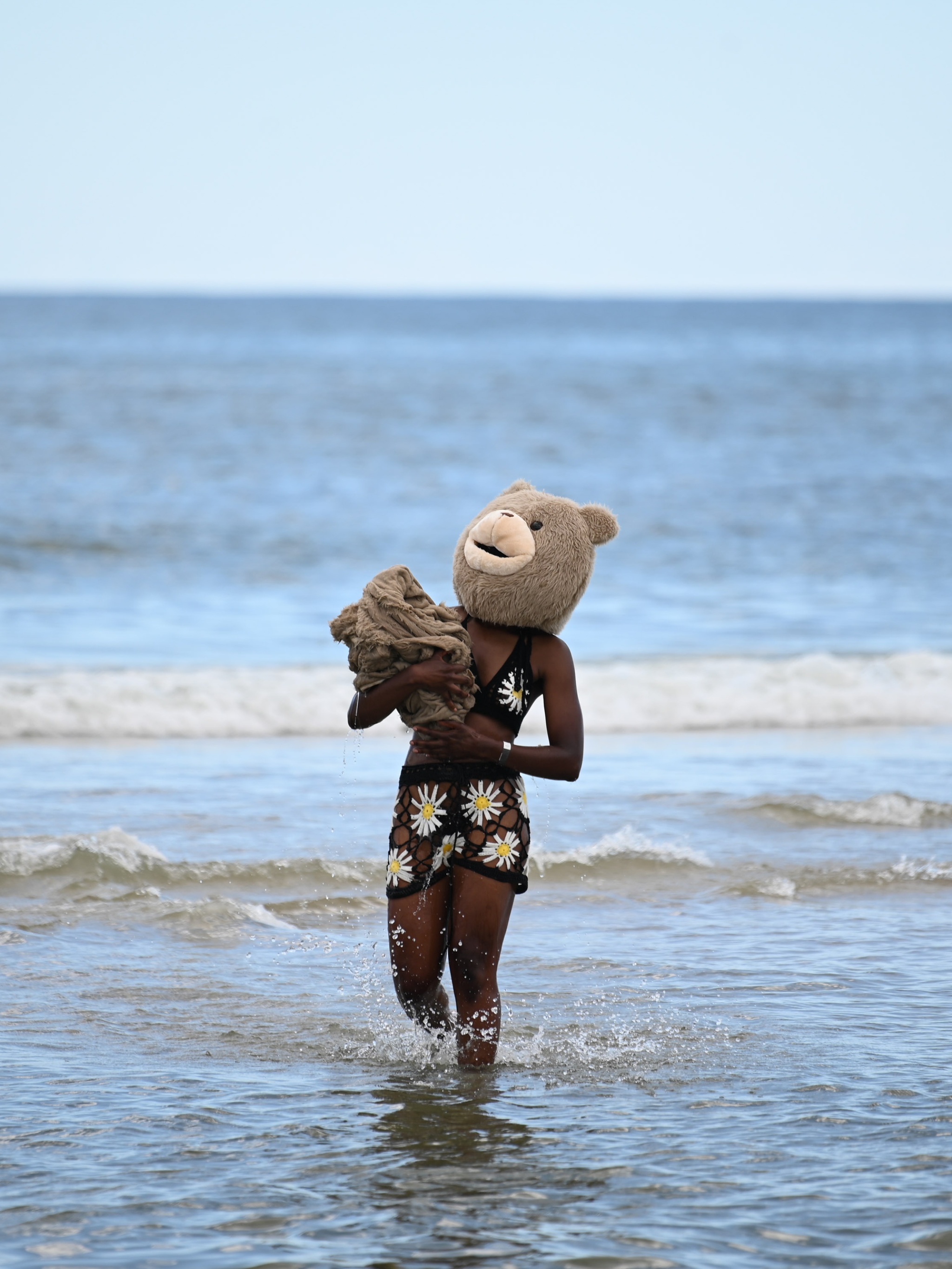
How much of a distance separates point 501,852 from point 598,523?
102cm

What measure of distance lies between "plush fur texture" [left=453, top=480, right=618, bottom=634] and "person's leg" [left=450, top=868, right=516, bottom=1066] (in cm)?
76

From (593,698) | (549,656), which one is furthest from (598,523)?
(593,698)

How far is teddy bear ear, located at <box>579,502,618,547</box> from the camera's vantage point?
4441 mm

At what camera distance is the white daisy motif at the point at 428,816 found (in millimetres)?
4215

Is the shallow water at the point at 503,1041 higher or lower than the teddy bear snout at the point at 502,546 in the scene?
lower

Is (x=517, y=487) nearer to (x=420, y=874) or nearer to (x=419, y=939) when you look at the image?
(x=420, y=874)

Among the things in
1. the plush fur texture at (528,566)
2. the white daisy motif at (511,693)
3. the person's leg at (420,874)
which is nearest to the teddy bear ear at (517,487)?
the plush fur texture at (528,566)

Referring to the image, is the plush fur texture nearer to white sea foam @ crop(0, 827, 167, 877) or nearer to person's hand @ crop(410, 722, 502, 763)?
person's hand @ crop(410, 722, 502, 763)

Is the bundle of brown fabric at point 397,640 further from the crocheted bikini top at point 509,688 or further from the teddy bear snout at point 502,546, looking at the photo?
the teddy bear snout at point 502,546

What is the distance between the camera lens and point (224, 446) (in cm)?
3111

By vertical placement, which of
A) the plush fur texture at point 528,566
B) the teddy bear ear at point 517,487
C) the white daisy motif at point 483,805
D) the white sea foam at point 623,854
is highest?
the teddy bear ear at point 517,487

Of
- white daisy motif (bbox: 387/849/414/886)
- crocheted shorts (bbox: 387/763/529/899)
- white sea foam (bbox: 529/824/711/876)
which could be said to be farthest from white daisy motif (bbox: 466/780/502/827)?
white sea foam (bbox: 529/824/711/876)

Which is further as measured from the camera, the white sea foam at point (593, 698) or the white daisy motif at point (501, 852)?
the white sea foam at point (593, 698)

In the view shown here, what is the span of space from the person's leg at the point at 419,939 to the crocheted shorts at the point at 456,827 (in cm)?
4
